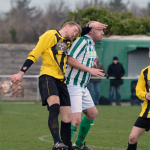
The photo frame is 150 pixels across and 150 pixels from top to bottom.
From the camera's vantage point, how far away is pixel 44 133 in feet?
24.6

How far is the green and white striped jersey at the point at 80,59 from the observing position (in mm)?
5566

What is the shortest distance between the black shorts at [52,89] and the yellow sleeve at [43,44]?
1.06 ft

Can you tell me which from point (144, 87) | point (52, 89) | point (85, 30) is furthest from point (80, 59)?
point (144, 87)

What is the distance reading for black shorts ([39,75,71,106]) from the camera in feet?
15.4

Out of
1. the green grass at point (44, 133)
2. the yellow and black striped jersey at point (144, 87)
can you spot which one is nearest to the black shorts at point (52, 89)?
the green grass at point (44, 133)

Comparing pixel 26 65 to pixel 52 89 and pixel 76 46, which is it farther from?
pixel 76 46

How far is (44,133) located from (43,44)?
3167 mm

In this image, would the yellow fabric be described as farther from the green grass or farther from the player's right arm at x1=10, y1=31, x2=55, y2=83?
the green grass

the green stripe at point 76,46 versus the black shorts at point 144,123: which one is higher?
the green stripe at point 76,46

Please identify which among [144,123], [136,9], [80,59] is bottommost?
[144,123]

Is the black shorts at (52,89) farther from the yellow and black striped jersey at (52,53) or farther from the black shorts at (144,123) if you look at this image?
the black shorts at (144,123)

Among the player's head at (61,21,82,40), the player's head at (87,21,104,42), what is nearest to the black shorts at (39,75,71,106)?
the player's head at (61,21,82,40)

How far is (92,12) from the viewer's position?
22.1 m

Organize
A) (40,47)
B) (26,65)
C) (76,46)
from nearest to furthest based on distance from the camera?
(26,65), (40,47), (76,46)
